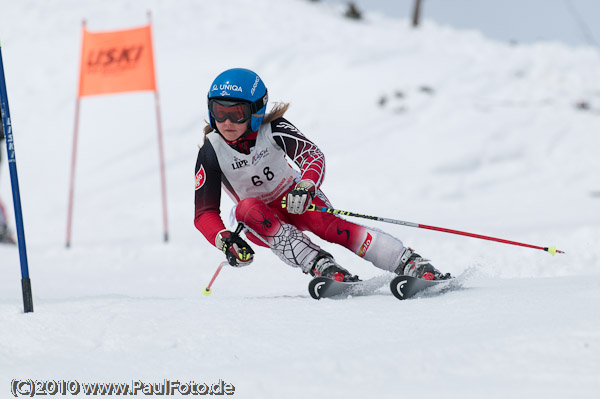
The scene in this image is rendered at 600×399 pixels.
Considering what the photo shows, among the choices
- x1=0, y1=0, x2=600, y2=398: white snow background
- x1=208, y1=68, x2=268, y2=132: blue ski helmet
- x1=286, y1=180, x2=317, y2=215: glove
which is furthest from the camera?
x1=208, y1=68, x2=268, y2=132: blue ski helmet

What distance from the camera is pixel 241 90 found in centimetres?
392

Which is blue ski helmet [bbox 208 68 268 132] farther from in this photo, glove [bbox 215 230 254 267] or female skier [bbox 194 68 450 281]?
glove [bbox 215 230 254 267]

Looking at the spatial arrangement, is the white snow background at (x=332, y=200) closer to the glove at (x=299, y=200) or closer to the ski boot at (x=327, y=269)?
the ski boot at (x=327, y=269)

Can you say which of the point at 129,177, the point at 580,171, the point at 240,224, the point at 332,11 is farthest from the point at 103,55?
the point at 332,11

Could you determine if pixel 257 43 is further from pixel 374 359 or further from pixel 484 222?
pixel 374 359

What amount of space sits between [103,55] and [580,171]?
8576 millimetres

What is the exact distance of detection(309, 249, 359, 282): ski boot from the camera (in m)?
3.92

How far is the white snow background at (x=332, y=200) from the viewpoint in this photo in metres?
2.62

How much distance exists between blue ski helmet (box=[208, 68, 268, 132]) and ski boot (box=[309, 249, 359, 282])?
92cm

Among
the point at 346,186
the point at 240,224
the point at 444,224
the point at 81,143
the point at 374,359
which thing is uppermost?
the point at 374,359

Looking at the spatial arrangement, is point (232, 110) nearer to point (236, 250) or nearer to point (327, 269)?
point (236, 250)

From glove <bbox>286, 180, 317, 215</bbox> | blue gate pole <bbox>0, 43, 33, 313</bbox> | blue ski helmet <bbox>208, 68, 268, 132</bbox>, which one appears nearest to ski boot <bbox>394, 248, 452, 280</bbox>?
glove <bbox>286, 180, 317, 215</bbox>

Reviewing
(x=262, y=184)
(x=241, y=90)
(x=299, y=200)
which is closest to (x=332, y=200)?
(x=262, y=184)

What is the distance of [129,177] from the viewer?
14.4m
